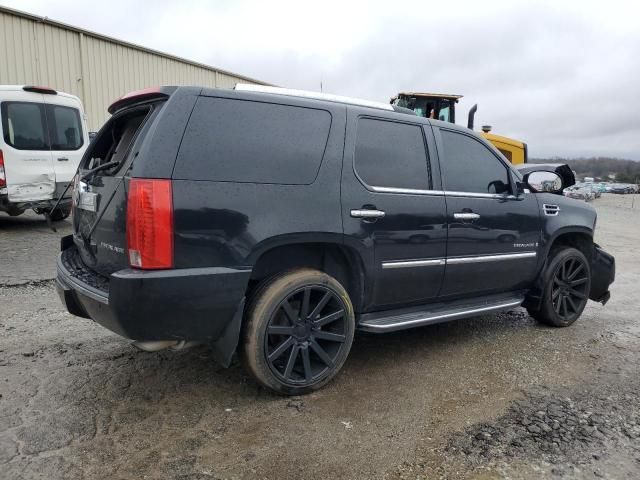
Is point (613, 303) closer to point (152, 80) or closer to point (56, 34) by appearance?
point (56, 34)

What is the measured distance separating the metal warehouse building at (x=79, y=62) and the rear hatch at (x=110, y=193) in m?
12.2

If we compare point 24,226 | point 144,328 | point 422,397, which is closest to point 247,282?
point 144,328

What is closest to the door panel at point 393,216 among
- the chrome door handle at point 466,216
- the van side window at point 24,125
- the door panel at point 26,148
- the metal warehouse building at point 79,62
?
the chrome door handle at point 466,216

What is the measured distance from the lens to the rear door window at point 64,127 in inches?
355

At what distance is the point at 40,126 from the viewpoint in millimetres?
8875

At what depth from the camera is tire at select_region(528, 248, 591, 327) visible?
15.5 feet

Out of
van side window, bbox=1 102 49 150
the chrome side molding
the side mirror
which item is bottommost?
the chrome side molding

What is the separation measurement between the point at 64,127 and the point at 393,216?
792cm

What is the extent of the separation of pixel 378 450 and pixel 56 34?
15663 mm

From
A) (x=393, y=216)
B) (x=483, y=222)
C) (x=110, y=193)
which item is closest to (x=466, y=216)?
(x=483, y=222)

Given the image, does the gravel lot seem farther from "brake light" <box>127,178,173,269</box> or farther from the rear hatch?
"brake light" <box>127,178,173,269</box>

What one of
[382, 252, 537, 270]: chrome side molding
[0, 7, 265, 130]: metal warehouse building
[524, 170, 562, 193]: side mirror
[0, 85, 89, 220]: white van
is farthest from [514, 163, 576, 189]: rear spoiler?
[0, 7, 265, 130]: metal warehouse building

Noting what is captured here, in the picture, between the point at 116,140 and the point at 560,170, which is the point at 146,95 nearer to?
the point at 116,140

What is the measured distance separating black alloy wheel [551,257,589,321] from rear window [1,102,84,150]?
27.3ft
